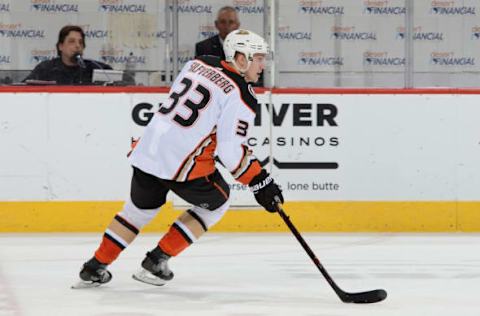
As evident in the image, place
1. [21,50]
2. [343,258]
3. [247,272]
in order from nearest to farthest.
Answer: [247,272] → [343,258] → [21,50]

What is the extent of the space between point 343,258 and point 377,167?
1387mm

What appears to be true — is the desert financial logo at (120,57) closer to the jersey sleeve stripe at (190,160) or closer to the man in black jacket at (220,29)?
the man in black jacket at (220,29)

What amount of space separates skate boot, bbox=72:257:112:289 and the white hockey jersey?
41 centimetres

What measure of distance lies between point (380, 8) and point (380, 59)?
11.9 inches

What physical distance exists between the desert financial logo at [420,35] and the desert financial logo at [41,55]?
204cm

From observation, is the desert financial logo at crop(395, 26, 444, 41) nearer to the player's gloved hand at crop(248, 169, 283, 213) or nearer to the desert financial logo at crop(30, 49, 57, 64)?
the desert financial logo at crop(30, 49, 57, 64)

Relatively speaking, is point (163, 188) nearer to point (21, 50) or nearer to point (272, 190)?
point (272, 190)

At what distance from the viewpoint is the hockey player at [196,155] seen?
13.8 ft

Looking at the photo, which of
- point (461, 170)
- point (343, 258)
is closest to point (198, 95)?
point (343, 258)

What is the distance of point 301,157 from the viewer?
6848 mm

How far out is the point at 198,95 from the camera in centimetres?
427

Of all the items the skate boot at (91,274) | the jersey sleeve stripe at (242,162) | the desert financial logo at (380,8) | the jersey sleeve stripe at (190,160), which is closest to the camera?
the jersey sleeve stripe at (242,162)

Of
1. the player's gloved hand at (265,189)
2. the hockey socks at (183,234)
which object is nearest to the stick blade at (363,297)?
the player's gloved hand at (265,189)

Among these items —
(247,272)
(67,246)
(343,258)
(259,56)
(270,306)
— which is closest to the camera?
(270,306)
